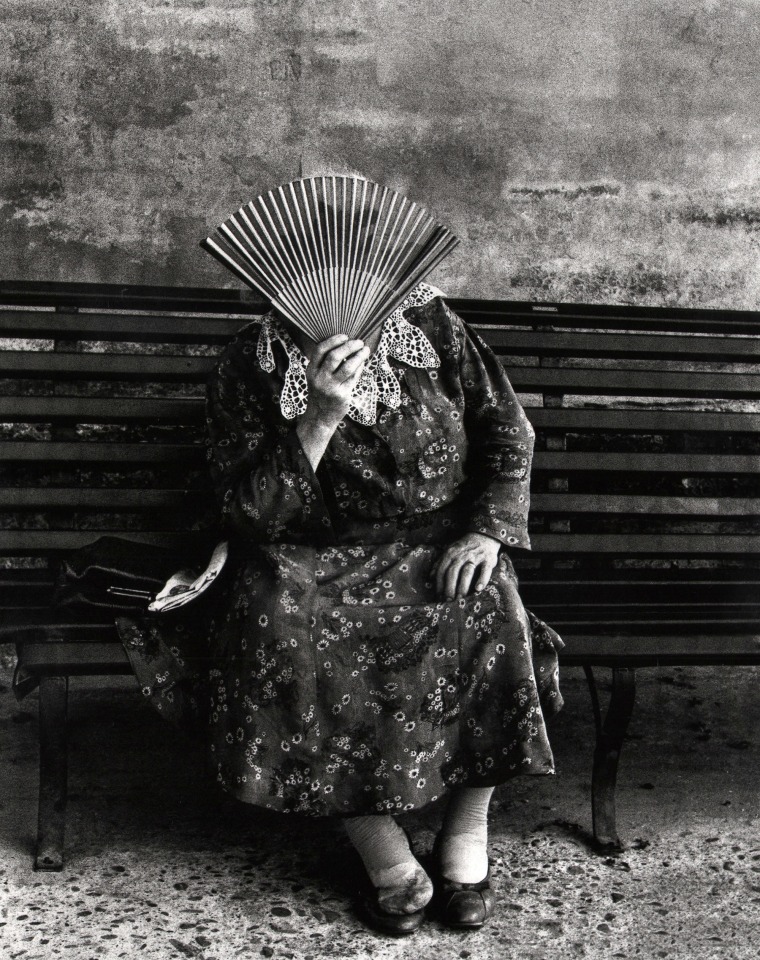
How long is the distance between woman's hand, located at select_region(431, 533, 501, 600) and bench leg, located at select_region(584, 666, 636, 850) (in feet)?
1.61

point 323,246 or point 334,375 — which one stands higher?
point 323,246

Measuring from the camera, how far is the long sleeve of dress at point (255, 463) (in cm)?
226

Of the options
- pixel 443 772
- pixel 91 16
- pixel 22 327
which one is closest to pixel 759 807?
pixel 443 772

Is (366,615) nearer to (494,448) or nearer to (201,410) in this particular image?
(494,448)

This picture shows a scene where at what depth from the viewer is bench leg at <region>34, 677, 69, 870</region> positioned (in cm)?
236

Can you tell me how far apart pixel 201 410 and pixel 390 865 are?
4.69 ft

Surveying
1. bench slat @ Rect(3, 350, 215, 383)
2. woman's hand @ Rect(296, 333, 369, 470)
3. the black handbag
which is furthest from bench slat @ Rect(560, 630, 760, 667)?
bench slat @ Rect(3, 350, 215, 383)

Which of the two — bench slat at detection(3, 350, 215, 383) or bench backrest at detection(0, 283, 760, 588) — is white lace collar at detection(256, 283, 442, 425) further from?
bench slat at detection(3, 350, 215, 383)

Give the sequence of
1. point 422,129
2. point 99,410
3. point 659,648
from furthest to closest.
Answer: point 422,129 < point 99,410 < point 659,648

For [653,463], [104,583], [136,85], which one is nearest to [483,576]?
[104,583]

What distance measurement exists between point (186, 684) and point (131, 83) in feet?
6.94

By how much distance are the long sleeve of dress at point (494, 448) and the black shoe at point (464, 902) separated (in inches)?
30.2

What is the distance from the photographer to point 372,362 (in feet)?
7.72

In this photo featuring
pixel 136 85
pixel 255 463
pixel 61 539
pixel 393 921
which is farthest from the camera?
pixel 136 85
